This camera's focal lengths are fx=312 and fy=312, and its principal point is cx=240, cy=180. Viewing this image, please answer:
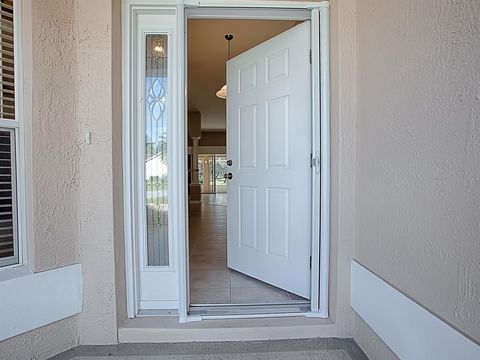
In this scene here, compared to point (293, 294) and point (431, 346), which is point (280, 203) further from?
point (431, 346)

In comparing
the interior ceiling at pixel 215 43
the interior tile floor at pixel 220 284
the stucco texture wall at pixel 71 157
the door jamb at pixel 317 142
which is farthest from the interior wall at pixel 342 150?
the stucco texture wall at pixel 71 157

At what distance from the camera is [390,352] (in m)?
1.46

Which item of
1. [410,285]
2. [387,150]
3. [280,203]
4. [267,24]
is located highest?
[267,24]

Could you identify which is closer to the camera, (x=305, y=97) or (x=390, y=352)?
(x=390, y=352)

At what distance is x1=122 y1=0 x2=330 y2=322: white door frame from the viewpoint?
194 centimetres

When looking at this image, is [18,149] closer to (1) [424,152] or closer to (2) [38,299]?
(2) [38,299]

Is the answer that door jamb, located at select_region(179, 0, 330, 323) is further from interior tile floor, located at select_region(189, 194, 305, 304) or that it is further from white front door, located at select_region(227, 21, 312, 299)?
interior tile floor, located at select_region(189, 194, 305, 304)

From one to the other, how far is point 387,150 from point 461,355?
0.85 m

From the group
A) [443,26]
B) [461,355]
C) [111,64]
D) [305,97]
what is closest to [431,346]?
[461,355]

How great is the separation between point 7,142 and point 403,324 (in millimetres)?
2052

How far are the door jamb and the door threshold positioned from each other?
3.0 inches

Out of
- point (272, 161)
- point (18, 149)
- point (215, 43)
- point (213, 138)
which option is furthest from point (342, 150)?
point (213, 138)

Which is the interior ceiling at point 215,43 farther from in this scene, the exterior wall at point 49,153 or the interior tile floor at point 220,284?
the interior tile floor at point 220,284

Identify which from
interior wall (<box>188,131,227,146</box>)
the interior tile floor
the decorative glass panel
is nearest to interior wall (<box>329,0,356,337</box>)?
the interior tile floor
